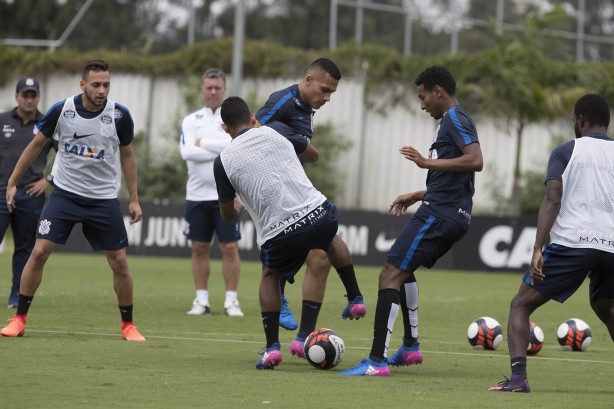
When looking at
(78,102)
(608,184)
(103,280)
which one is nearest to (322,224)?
(608,184)

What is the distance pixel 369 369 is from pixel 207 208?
5604mm

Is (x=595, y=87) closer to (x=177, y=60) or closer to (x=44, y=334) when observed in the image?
(x=177, y=60)

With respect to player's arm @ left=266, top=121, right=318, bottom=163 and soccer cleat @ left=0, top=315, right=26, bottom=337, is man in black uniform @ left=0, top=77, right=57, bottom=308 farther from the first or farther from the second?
player's arm @ left=266, top=121, right=318, bottom=163

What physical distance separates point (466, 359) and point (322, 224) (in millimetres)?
2245

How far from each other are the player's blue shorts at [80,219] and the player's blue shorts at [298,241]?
2071mm

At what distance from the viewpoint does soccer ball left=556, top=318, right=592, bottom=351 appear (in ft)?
37.9

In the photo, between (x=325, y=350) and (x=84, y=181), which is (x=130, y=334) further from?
(x=325, y=350)

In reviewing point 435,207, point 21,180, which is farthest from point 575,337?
point 21,180

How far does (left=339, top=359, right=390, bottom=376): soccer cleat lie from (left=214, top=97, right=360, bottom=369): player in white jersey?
1.92 ft

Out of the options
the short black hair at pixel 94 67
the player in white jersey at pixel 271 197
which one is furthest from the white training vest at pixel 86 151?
the player in white jersey at pixel 271 197

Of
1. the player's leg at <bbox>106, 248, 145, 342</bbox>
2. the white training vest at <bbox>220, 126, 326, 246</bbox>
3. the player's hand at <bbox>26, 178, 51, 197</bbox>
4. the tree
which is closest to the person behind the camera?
the white training vest at <bbox>220, 126, 326, 246</bbox>

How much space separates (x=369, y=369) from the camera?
29.5ft

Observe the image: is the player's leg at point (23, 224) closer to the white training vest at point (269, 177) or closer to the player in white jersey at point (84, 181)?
the player in white jersey at point (84, 181)

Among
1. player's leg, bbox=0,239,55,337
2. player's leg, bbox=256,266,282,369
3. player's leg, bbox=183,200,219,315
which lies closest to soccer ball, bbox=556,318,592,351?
player's leg, bbox=256,266,282,369
